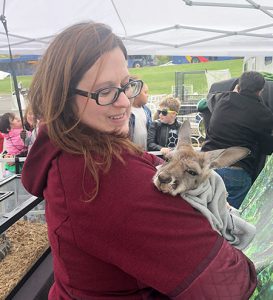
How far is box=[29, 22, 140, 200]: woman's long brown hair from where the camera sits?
3.46 feet

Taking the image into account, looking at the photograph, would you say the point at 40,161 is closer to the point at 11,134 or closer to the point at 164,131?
the point at 164,131

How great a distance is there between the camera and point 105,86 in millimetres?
1100

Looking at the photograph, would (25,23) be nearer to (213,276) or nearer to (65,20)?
(65,20)

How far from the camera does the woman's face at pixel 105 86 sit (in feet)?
3.55

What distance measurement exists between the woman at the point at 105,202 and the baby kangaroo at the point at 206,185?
0.06 meters

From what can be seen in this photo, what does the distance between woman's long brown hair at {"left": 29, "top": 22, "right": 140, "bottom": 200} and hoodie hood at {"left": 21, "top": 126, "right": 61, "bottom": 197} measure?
3 centimetres

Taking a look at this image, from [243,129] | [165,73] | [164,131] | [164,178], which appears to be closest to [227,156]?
[164,178]

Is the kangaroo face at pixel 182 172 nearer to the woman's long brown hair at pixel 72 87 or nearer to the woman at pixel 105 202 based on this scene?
the woman at pixel 105 202

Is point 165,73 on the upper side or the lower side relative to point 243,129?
lower

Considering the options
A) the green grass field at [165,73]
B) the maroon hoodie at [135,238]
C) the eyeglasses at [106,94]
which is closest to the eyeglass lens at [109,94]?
the eyeglasses at [106,94]

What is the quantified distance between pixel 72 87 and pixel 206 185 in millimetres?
539

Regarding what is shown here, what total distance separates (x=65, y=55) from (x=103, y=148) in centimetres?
29

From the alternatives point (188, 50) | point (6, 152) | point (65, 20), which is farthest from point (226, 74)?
point (6, 152)

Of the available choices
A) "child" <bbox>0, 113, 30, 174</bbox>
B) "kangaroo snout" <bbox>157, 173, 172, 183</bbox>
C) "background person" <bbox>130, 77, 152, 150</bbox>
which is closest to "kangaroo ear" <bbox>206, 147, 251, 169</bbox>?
"kangaroo snout" <bbox>157, 173, 172, 183</bbox>
